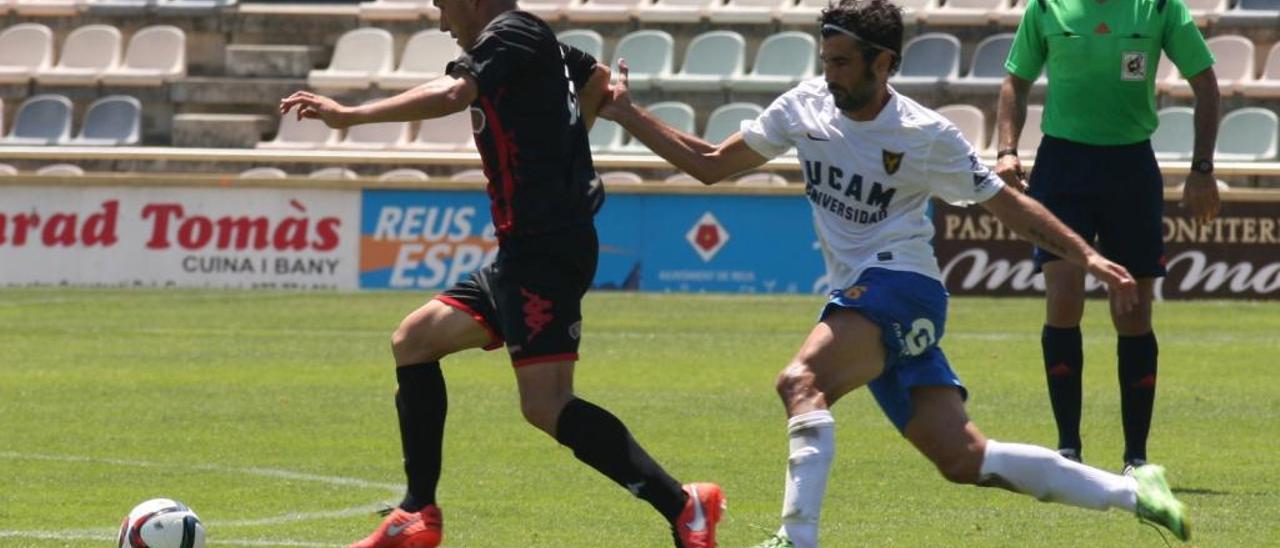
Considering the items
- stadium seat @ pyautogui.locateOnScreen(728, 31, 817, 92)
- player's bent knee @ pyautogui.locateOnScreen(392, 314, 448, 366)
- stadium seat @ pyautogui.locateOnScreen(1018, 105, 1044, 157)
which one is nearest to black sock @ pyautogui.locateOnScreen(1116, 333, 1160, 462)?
player's bent knee @ pyautogui.locateOnScreen(392, 314, 448, 366)

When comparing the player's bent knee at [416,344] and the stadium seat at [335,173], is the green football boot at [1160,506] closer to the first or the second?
the player's bent knee at [416,344]

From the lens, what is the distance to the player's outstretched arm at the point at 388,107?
245 inches

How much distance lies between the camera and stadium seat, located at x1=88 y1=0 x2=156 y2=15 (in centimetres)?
2927

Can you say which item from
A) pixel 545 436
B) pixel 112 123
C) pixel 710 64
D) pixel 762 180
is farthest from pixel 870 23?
pixel 112 123

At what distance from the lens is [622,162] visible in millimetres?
23125

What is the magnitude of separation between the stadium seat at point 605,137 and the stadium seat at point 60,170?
5.55m

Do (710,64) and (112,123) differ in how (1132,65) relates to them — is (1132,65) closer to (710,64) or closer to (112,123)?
(710,64)

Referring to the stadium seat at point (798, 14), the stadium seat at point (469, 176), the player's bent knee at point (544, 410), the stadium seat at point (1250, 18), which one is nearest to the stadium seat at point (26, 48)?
the stadium seat at point (469, 176)

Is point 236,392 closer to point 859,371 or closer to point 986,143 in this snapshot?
point 859,371

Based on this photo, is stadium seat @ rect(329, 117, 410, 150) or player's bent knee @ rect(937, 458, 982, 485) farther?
stadium seat @ rect(329, 117, 410, 150)

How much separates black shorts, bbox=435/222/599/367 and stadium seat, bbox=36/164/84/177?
56.5 ft

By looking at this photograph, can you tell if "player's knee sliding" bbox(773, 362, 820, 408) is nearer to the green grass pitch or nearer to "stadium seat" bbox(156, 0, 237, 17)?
the green grass pitch

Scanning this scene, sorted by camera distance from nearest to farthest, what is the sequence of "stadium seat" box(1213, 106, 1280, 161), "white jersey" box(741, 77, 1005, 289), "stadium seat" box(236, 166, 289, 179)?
"white jersey" box(741, 77, 1005, 289)
"stadium seat" box(1213, 106, 1280, 161)
"stadium seat" box(236, 166, 289, 179)

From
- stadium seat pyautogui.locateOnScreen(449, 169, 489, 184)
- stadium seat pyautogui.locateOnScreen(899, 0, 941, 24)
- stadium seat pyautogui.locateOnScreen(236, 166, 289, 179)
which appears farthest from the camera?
stadium seat pyautogui.locateOnScreen(899, 0, 941, 24)
